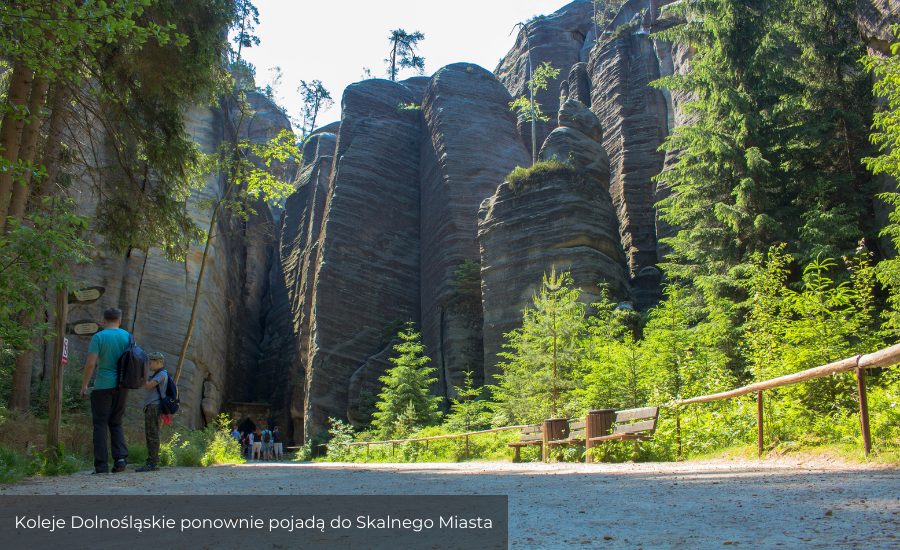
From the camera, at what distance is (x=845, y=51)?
1944 cm

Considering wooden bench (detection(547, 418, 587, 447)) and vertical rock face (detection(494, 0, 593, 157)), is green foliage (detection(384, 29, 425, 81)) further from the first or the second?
wooden bench (detection(547, 418, 587, 447))

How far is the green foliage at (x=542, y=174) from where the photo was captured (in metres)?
27.0

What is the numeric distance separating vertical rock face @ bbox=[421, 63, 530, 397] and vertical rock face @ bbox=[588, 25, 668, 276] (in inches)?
246

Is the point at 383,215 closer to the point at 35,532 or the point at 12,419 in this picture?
the point at 12,419

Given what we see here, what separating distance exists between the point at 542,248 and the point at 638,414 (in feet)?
58.1

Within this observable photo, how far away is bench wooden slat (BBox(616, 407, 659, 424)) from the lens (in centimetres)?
795

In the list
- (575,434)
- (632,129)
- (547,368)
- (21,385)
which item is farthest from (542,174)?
(21,385)

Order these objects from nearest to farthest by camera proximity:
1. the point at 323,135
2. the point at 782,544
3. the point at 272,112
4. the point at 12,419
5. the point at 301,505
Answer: the point at 782,544
the point at 301,505
the point at 12,419
the point at 323,135
the point at 272,112

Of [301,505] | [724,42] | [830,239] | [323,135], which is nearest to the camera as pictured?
[301,505]

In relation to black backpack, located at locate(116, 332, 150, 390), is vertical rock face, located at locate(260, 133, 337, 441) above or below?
above

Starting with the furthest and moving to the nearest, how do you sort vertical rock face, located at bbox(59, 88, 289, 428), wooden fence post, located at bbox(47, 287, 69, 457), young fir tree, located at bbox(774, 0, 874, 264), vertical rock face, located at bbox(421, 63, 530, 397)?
vertical rock face, located at bbox(421, 63, 530, 397)
vertical rock face, located at bbox(59, 88, 289, 428)
young fir tree, located at bbox(774, 0, 874, 264)
wooden fence post, located at bbox(47, 287, 69, 457)

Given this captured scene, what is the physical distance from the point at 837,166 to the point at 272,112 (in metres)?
51.8

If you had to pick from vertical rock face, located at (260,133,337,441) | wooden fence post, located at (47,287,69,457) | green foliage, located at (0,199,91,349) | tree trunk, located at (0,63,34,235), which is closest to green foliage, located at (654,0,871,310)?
green foliage, located at (0,199,91,349)

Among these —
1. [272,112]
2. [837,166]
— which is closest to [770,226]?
[837,166]
